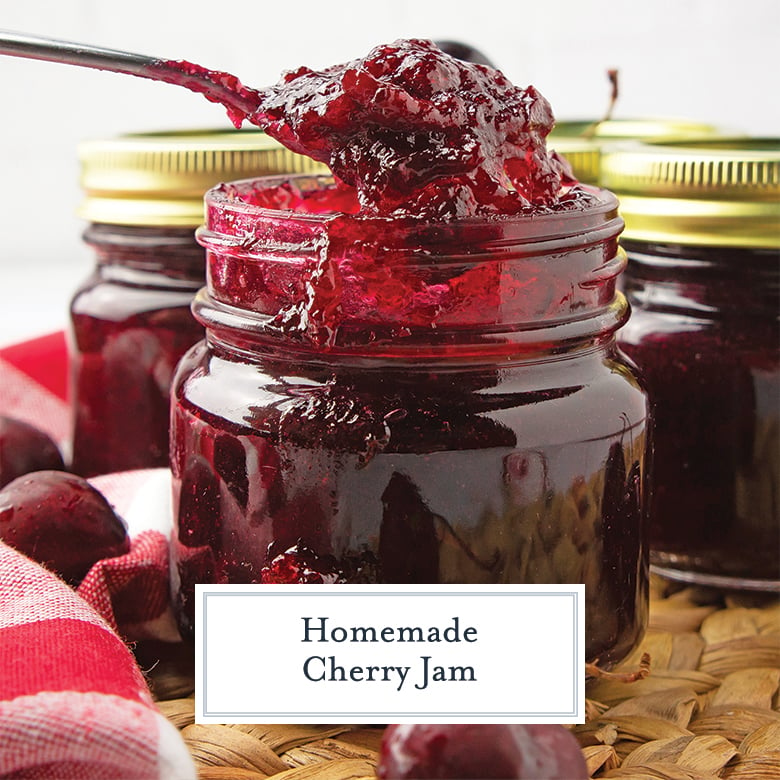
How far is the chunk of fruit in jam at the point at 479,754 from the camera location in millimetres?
717

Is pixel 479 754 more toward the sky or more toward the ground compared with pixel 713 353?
more toward the ground

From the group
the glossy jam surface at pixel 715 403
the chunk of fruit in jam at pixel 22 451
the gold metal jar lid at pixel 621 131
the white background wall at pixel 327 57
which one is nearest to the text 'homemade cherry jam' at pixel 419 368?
the glossy jam surface at pixel 715 403

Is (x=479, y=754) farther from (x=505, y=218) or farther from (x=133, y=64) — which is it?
(x=133, y=64)

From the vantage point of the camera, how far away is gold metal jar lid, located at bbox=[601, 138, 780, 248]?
117 centimetres

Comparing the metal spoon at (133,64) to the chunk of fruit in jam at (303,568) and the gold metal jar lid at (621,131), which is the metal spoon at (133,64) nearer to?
the chunk of fruit in jam at (303,568)

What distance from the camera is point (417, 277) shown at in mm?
871

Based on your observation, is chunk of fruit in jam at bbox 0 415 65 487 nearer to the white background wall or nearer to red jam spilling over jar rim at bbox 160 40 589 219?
red jam spilling over jar rim at bbox 160 40 589 219

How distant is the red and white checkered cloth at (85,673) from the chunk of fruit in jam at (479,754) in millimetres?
164

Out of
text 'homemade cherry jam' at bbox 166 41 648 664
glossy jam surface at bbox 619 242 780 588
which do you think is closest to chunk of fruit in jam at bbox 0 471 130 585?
text 'homemade cherry jam' at bbox 166 41 648 664

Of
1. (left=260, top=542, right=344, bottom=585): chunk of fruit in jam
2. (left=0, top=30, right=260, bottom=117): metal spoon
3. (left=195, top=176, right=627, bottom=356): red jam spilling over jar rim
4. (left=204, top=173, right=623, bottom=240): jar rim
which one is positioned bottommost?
(left=260, top=542, right=344, bottom=585): chunk of fruit in jam

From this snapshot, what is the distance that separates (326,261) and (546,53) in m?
2.13

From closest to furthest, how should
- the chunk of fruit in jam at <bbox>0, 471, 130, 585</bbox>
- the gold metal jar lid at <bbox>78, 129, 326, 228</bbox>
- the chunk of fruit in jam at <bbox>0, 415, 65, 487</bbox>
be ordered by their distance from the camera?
1. the chunk of fruit in jam at <bbox>0, 471, 130, 585</bbox>
2. the chunk of fruit in jam at <bbox>0, 415, 65, 487</bbox>
3. the gold metal jar lid at <bbox>78, 129, 326, 228</bbox>

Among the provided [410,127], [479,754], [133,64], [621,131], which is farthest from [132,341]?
[621,131]

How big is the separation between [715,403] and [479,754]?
1.85ft
